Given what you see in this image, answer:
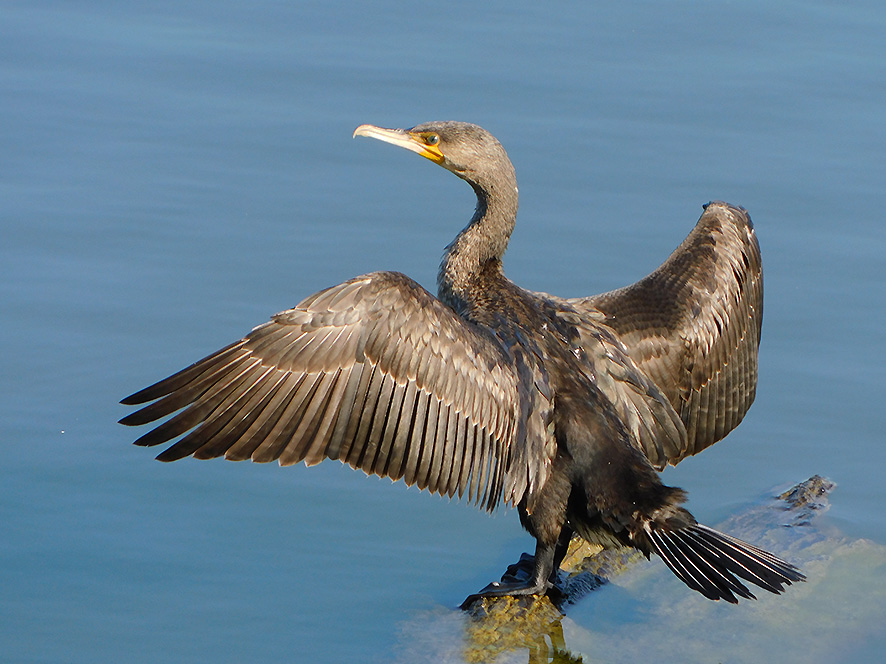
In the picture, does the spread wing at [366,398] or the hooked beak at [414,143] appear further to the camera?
the hooked beak at [414,143]

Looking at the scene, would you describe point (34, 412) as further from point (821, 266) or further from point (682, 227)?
point (821, 266)

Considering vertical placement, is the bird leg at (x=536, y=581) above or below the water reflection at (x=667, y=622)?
above

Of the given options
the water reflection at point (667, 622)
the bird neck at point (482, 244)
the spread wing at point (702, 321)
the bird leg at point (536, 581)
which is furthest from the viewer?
the bird neck at point (482, 244)

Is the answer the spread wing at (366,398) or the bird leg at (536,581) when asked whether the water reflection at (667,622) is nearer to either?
the bird leg at (536,581)

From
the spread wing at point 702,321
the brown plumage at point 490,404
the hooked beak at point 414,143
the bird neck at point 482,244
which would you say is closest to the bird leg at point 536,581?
the brown plumage at point 490,404

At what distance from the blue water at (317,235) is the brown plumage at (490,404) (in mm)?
715

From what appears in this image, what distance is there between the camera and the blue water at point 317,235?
572cm

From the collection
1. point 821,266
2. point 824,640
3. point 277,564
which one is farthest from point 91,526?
point 821,266

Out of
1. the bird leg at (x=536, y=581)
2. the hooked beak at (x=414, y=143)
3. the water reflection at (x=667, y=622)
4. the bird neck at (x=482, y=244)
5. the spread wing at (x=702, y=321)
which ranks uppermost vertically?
the hooked beak at (x=414, y=143)

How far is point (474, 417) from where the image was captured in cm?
533

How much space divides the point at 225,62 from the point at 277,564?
5.12 metres

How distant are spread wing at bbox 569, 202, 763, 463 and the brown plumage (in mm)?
15

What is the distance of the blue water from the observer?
572cm

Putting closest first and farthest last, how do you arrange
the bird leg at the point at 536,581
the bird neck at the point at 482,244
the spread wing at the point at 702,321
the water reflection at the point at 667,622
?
1. the water reflection at the point at 667,622
2. the bird leg at the point at 536,581
3. the spread wing at the point at 702,321
4. the bird neck at the point at 482,244
